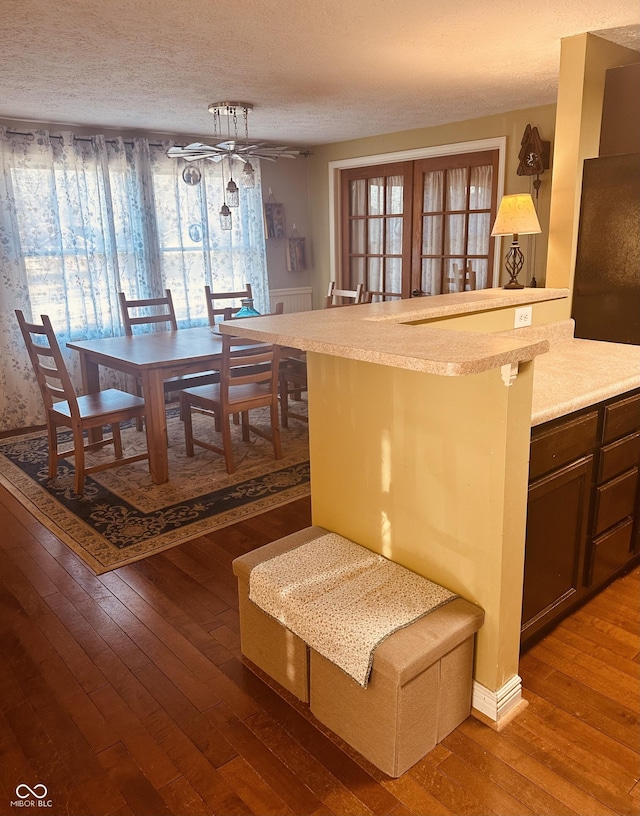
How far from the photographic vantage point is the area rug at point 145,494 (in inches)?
121

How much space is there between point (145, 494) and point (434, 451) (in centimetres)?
225

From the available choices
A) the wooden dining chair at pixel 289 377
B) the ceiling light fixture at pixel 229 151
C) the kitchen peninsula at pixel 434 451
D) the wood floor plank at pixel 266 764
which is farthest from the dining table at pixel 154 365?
the wood floor plank at pixel 266 764

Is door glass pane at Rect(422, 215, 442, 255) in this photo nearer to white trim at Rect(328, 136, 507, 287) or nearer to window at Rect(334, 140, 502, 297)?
window at Rect(334, 140, 502, 297)

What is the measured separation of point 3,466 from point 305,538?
276 centimetres

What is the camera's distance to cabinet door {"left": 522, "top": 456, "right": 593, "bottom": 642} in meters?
1.97

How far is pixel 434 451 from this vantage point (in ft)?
5.99

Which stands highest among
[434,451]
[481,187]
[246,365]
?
[481,187]

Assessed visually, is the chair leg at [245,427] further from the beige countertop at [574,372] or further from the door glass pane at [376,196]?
the door glass pane at [376,196]

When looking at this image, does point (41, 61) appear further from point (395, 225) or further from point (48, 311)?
point (395, 225)

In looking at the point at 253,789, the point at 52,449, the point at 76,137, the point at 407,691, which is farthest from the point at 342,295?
the point at 253,789

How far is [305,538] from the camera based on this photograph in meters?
2.19

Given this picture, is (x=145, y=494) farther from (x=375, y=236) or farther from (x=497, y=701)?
(x=375, y=236)

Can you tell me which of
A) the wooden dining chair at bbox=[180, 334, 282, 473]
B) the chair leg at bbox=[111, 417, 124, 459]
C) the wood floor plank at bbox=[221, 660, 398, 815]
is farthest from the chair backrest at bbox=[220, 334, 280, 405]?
the wood floor plank at bbox=[221, 660, 398, 815]

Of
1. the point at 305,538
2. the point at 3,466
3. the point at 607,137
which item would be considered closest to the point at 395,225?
the point at 607,137
